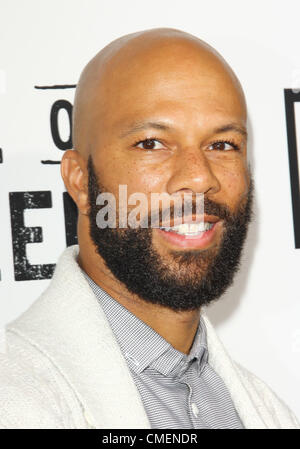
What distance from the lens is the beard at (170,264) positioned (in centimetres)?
106

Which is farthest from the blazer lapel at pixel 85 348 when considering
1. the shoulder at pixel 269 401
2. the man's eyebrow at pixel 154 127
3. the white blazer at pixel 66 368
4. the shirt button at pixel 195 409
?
the shoulder at pixel 269 401

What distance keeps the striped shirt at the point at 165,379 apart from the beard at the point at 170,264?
0.05m

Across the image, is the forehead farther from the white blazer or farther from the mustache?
the white blazer

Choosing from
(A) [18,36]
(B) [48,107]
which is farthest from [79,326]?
(A) [18,36]

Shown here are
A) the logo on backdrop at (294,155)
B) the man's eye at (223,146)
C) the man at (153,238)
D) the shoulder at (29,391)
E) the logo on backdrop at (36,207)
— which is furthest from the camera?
the logo on backdrop at (294,155)

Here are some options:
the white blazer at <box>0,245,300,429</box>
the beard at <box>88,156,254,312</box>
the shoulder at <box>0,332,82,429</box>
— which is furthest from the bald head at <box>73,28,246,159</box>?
the shoulder at <box>0,332,82,429</box>

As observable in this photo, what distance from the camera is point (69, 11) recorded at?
1.50m

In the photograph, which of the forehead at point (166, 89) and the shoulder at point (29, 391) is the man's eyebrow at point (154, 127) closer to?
the forehead at point (166, 89)

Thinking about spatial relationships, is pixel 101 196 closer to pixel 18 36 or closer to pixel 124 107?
pixel 124 107

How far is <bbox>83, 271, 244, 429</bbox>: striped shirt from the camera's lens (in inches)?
39.9

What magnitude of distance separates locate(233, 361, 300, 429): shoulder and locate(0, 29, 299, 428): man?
1.7 inches

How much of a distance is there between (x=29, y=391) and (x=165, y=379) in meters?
0.25

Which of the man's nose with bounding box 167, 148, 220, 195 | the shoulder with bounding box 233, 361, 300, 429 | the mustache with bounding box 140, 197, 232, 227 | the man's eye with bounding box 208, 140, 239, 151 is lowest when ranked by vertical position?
the shoulder with bounding box 233, 361, 300, 429
